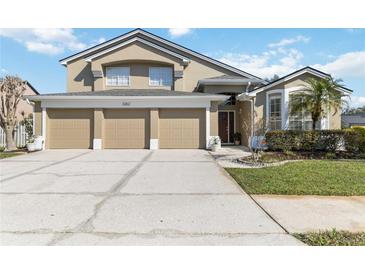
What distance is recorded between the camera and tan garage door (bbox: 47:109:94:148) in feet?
49.0

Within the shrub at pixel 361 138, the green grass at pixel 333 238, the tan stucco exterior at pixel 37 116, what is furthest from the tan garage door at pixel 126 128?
the green grass at pixel 333 238

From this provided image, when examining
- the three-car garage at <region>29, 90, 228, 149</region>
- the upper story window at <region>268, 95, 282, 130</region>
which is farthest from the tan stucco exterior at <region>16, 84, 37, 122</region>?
the upper story window at <region>268, 95, 282, 130</region>

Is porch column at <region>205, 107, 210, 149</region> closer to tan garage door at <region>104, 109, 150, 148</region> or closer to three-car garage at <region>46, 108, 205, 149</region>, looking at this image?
three-car garage at <region>46, 108, 205, 149</region>

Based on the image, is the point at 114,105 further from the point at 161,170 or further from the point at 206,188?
the point at 206,188

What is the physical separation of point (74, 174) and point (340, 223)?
7083 mm

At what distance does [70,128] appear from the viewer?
49.2ft

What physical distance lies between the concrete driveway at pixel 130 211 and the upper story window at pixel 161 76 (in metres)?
11.6

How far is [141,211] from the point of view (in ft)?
15.0

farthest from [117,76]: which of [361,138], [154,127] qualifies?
[361,138]

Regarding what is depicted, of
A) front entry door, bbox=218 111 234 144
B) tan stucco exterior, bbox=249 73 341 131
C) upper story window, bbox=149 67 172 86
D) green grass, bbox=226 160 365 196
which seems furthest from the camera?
upper story window, bbox=149 67 172 86

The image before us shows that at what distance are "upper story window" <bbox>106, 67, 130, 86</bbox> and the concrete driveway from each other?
11.5 metres

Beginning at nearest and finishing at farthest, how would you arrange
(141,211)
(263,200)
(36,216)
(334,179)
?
(36,216), (141,211), (263,200), (334,179)

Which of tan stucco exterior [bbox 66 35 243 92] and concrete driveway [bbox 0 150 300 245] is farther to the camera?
tan stucco exterior [bbox 66 35 243 92]

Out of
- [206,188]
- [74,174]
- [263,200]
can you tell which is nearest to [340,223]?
[263,200]
